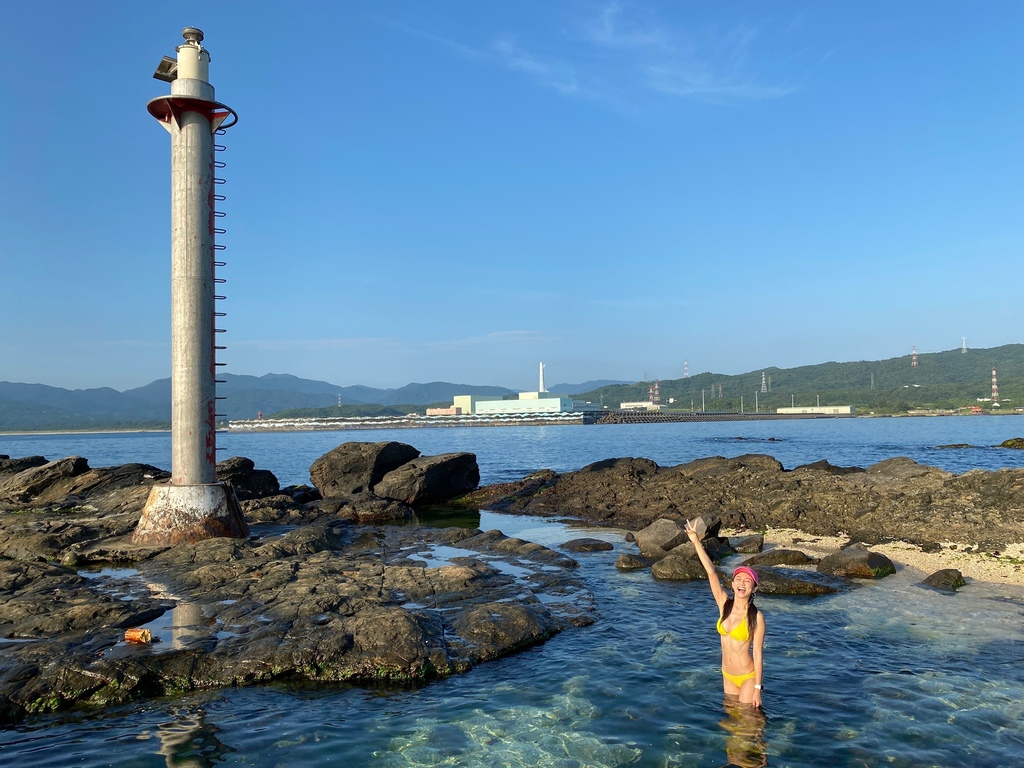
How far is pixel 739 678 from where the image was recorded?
938 centimetres

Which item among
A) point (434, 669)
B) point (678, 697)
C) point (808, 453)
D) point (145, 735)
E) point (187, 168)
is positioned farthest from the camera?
point (808, 453)

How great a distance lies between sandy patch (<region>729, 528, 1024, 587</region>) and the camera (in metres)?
16.8

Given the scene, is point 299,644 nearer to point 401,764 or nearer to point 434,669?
point 434,669

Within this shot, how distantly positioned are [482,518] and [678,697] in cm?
2196

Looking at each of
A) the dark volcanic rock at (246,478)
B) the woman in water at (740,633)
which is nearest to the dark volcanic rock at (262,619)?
the woman in water at (740,633)

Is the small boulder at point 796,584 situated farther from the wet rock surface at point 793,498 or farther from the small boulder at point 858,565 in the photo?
the wet rock surface at point 793,498

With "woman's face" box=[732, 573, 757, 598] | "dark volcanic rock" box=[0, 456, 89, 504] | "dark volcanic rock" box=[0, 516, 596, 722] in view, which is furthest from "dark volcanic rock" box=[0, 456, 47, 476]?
"woman's face" box=[732, 573, 757, 598]

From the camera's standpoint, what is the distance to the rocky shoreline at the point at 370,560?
1064 cm

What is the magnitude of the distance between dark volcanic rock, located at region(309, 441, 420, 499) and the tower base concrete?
50.1 feet

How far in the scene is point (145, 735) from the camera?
852 cm

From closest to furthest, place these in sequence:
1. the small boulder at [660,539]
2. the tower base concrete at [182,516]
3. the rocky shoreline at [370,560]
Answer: the rocky shoreline at [370,560] < the tower base concrete at [182,516] < the small boulder at [660,539]

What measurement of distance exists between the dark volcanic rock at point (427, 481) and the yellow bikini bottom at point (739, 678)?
26002 millimetres

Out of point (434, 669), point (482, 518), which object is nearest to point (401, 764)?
point (434, 669)

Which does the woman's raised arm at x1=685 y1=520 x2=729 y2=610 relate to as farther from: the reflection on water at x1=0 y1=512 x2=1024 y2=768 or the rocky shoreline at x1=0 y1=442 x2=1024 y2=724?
the rocky shoreline at x1=0 y1=442 x2=1024 y2=724
